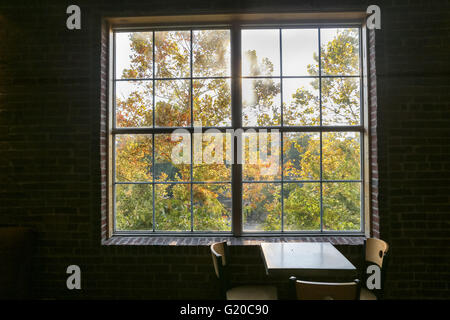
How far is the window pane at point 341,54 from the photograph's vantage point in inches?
121

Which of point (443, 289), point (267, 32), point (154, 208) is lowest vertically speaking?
point (443, 289)

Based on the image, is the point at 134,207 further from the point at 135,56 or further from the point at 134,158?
the point at 135,56

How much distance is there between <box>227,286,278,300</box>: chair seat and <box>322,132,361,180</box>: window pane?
51.9 inches

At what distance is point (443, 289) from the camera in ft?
9.08

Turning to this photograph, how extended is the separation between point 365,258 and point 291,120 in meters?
1.53

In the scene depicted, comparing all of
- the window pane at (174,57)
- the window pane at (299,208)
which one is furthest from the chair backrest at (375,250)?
the window pane at (174,57)

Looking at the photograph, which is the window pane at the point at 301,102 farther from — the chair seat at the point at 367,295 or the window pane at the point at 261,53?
the chair seat at the point at 367,295

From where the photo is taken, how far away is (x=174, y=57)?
3.12 meters

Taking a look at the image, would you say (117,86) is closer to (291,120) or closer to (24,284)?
(291,120)

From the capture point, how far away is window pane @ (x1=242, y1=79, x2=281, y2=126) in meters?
3.07

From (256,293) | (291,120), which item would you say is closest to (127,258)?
(256,293)

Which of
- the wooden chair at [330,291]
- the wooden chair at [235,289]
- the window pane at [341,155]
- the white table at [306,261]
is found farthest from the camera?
the window pane at [341,155]

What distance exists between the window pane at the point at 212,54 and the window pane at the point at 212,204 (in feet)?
4.12

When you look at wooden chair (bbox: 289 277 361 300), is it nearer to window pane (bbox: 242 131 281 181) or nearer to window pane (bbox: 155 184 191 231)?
window pane (bbox: 242 131 281 181)
